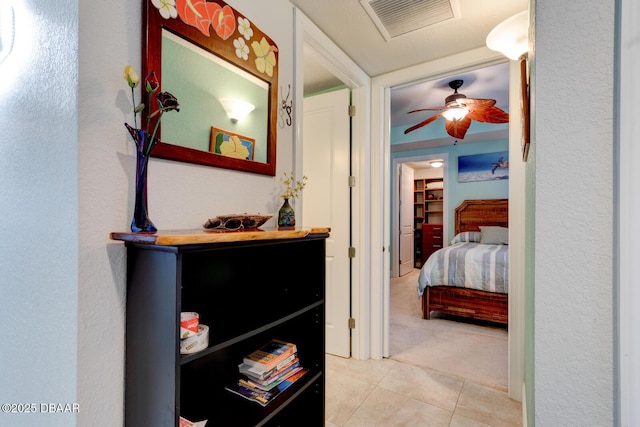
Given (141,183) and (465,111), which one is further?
(465,111)

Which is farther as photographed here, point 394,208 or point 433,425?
point 394,208

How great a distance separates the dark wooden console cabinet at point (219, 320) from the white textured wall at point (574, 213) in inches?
31.9

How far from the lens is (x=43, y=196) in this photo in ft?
3.12

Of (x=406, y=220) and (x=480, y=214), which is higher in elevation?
(x=480, y=214)

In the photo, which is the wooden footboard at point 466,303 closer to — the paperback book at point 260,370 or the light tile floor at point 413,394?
the light tile floor at point 413,394

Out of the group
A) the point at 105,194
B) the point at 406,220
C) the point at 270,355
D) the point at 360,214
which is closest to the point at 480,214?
the point at 406,220

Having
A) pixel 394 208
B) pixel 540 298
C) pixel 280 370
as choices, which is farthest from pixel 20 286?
pixel 394 208

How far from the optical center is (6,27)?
1090mm

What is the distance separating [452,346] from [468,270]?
891 mm

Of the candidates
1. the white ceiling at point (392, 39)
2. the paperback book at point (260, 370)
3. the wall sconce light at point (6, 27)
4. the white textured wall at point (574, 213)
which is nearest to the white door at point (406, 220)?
the white ceiling at point (392, 39)

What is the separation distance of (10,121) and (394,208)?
18.7ft

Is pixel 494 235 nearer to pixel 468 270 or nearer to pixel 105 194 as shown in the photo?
pixel 468 270

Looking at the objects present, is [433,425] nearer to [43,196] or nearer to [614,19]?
[614,19]
